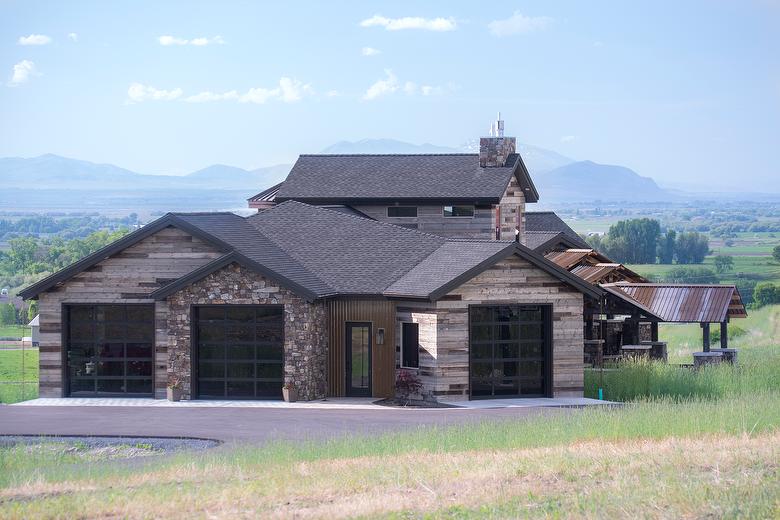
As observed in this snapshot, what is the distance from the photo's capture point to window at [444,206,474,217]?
4547 cm

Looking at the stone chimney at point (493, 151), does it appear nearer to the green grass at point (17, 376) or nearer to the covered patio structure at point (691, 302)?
the covered patio structure at point (691, 302)

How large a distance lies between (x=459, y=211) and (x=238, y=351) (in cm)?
1314

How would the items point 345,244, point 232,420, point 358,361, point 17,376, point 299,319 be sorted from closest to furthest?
point 232,420 → point 299,319 → point 358,361 → point 345,244 → point 17,376

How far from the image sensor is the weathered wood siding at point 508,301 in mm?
33781

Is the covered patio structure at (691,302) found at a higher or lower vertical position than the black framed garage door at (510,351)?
higher

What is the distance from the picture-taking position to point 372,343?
35500 mm

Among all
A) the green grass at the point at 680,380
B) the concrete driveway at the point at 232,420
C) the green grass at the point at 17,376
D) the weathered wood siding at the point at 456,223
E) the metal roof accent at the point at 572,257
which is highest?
the weathered wood siding at the point at 456,223

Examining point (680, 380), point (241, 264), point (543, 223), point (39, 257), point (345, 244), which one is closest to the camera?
point (241, 264)

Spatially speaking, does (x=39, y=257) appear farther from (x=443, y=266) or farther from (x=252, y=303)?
(x=443, y=266)

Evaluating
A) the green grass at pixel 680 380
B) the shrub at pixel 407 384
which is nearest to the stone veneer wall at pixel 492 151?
the green grass at pixel 680 380

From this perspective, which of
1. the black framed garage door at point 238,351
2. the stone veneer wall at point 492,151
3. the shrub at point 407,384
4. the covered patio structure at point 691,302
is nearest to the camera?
the shrub at point 407,384

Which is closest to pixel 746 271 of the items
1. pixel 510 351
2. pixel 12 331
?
pixel 12 331

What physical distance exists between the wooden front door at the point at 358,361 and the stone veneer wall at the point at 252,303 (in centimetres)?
141

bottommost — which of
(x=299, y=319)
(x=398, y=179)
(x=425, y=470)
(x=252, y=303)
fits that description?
(x=425, y=470)
